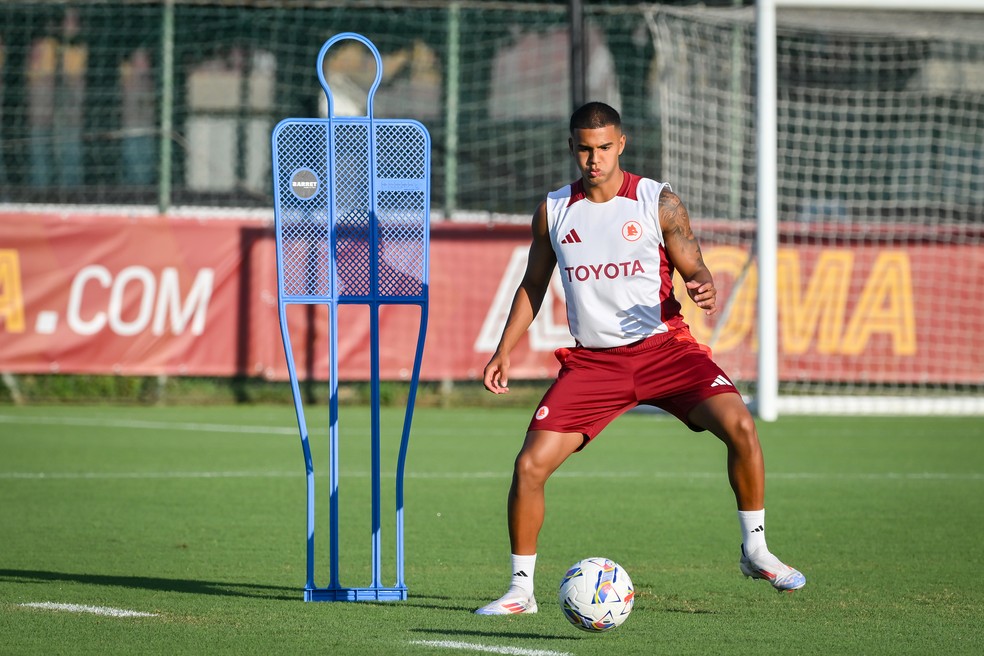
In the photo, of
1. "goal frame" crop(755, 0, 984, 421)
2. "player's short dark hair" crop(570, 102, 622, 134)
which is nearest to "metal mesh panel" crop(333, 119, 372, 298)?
"player's short dark hair" crop(570, 102, 622, 134)

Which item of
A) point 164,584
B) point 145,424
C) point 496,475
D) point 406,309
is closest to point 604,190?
point 164,584

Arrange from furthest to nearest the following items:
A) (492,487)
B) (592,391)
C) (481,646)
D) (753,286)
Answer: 1. (753,286)
2. (492,487)
3. (592,391)
4. (481,646)

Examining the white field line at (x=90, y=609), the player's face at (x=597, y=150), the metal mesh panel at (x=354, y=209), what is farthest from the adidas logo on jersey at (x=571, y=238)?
the white field line at (x=90, y=609)

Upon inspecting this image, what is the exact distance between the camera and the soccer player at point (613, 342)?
595 centimetres

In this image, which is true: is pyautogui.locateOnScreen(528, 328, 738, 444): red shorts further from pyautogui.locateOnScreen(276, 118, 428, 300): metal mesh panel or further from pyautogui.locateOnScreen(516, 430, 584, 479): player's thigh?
pyautogui.locateOnScreen(276, 118, 428, 300): metal mesh panel

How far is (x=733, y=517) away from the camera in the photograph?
28.9 ft

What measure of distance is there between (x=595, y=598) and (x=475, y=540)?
103 inches

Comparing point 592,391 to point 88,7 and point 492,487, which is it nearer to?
point 492,487

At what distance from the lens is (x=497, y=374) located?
6.17 meters

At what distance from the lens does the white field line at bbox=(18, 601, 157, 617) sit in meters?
5.92

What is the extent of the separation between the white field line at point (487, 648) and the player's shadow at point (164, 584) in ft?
3.71

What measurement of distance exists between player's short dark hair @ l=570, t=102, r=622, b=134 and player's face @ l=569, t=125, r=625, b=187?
0.02 meters

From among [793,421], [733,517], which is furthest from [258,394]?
[733,517]

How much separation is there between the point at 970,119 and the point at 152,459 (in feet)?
44.1
